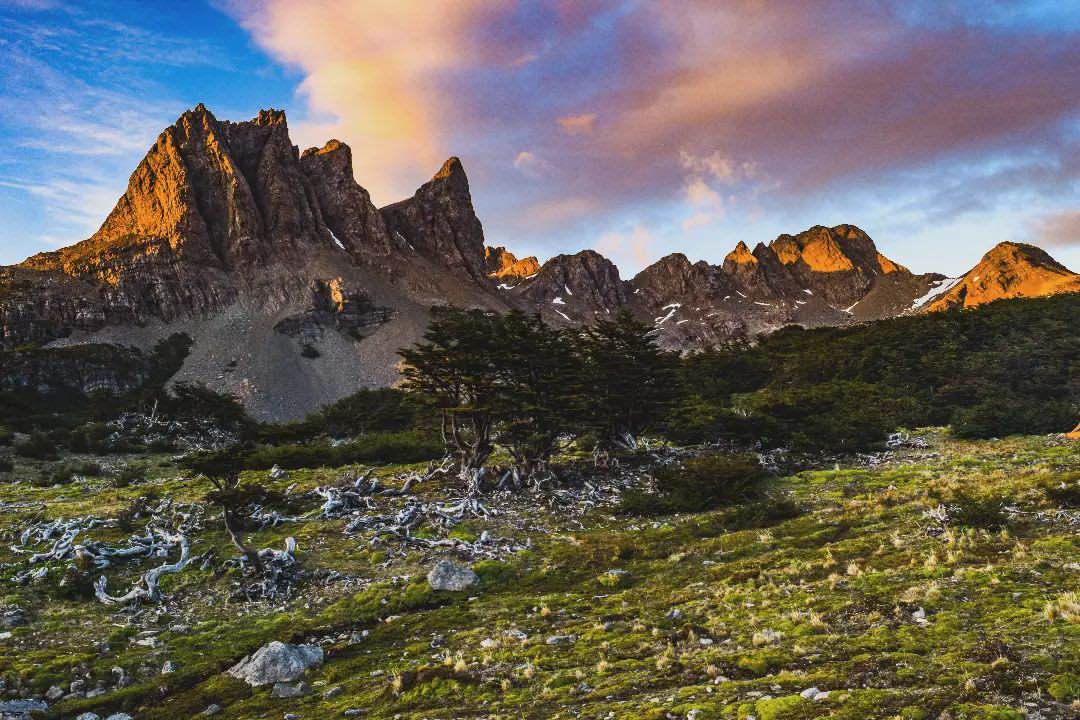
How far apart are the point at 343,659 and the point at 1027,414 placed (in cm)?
4378

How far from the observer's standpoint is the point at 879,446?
35.9 meters

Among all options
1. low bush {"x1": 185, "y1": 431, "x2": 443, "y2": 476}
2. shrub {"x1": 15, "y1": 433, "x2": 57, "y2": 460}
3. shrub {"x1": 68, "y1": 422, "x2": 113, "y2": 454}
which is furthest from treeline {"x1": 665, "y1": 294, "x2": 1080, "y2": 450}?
shrub {"x1": 15, "y1": 433, "x2": 57, "y2": 460}

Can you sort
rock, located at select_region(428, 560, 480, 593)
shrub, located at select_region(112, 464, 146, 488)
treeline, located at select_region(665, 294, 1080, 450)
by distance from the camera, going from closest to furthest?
rock, located at select_region(428, 560, 480, 593), shrub, located at select_region(112, 464, 146, 488), treeline, located at select_region(665, 294, 1080, 450)

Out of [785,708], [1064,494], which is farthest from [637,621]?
[1064,494]

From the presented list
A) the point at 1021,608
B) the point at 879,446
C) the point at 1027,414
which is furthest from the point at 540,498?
the point at 1027,414

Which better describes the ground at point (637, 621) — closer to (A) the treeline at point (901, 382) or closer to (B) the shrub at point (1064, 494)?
(B) the shrub at point (1064, 494)

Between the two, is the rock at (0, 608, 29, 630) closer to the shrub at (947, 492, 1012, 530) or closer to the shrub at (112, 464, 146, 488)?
the shrub at (112, 464, 146, 488)

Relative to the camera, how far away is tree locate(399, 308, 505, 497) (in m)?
29.3

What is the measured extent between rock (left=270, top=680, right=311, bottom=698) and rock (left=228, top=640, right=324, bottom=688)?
0.36 meters

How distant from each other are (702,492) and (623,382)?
11.3m

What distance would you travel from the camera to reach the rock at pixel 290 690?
11.1 m

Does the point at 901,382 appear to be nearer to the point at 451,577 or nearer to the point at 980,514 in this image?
the point at 980,514

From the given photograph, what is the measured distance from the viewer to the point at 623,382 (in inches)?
1425

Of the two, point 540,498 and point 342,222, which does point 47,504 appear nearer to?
point 540,498
